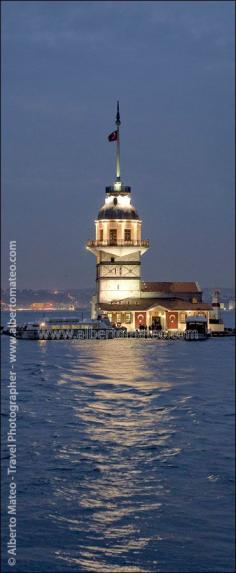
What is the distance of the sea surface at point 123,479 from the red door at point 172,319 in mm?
44307

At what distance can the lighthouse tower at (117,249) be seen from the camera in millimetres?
93688

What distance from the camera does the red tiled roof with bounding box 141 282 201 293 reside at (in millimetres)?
96688

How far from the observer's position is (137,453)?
27516 millimetres

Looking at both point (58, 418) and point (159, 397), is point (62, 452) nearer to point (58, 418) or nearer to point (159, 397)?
point (58, 418)

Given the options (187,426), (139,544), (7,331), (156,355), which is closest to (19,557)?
(139,544)

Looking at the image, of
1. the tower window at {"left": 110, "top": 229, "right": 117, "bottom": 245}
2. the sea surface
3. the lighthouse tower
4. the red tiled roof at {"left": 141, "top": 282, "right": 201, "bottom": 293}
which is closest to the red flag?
the lighthouse tower

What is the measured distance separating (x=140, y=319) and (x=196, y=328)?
5806 millimetres

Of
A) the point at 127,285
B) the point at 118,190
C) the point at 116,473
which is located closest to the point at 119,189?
the point at 118,190

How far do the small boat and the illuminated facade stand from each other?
0.68 meters

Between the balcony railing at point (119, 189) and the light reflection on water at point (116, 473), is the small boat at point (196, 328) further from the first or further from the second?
Result: the light reflection on water at point (116, 473)

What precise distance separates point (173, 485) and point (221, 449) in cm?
421

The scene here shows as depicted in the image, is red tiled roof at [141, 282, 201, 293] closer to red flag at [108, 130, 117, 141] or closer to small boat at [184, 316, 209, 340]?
small boat at [184, 316, 209, 340]

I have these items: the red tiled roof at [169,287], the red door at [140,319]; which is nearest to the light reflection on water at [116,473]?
the red door at [140,319]

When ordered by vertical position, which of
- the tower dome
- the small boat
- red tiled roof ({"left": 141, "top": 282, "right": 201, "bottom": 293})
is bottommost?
the small boat
